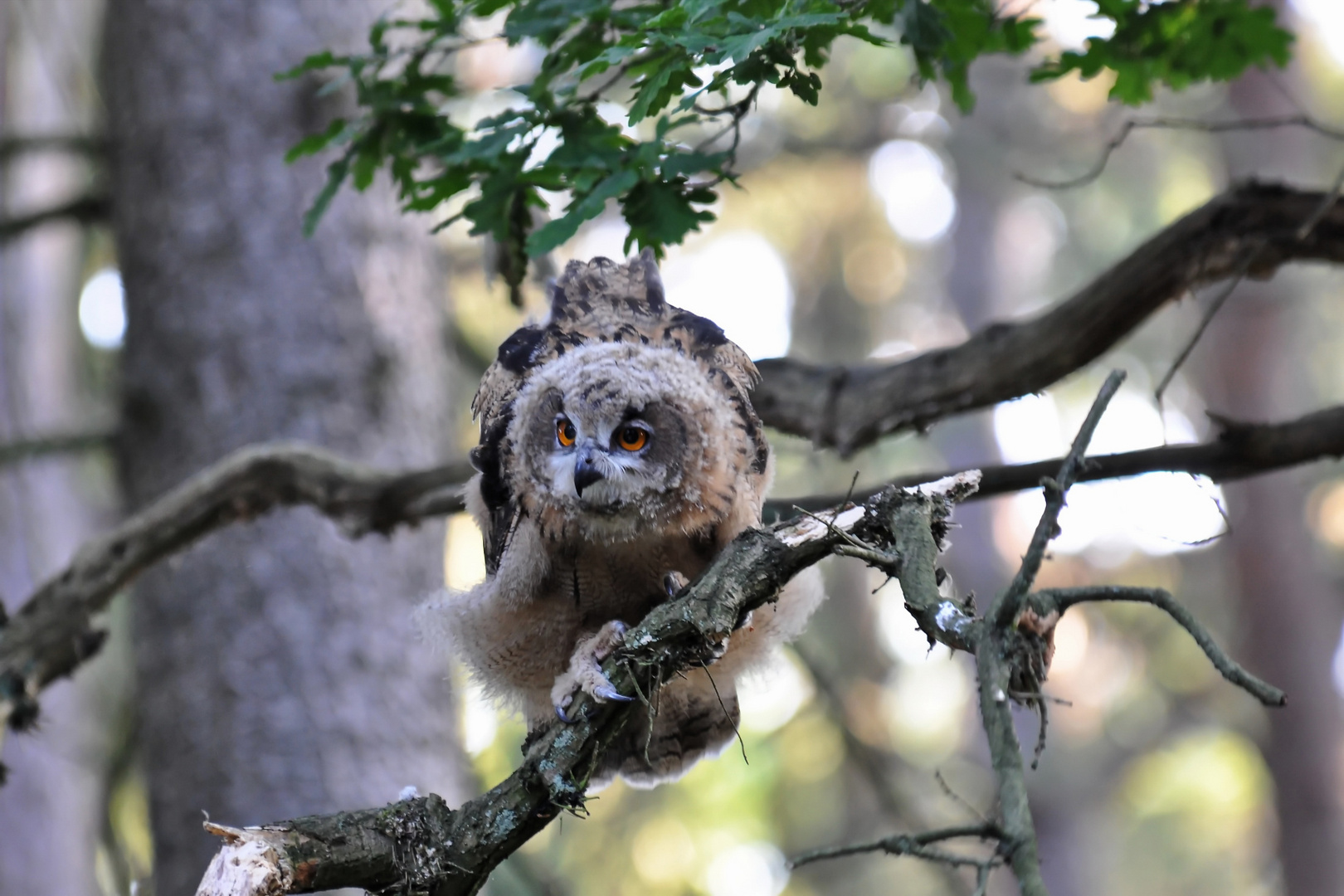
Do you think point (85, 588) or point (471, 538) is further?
point (471, 538)

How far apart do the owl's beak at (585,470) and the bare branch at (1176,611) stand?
1295 mm

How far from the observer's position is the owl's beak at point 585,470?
2.84 m

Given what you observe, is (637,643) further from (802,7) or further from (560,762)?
(802,7)

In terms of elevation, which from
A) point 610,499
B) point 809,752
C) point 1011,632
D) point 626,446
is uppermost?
point 809,752

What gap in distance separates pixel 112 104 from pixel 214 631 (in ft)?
10.2

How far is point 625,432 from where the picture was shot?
9.57ft

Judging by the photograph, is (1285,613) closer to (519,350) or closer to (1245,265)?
(1245,265)

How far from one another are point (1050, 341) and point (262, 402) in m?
4.01

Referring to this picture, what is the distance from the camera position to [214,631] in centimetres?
568

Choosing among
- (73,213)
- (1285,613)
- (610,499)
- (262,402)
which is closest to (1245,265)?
(610,499)

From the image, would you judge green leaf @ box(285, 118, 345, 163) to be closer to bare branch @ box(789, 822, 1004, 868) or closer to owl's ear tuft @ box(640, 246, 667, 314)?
owl's ear tuft @ box(640, 246, 667, 314)

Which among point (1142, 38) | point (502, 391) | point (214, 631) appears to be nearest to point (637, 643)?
point (502, 391)

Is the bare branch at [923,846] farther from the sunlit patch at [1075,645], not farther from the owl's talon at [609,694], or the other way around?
the sunlit patch at [1075,645]

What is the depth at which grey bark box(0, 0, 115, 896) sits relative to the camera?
334 inches
